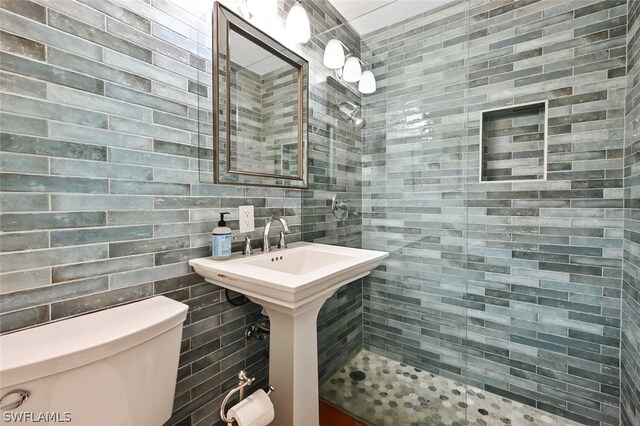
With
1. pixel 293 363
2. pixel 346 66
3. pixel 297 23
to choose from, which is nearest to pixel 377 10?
pixel 346 66

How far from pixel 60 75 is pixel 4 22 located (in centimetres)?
14

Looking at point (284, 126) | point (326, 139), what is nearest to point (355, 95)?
point (326, 139)

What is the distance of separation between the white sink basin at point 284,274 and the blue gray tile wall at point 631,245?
1245 millimetres

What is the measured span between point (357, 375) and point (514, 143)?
188 centimetres

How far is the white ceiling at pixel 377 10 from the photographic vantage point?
1.61 metres

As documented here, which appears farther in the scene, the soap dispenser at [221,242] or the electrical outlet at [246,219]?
the electrical outlet at [246,219]

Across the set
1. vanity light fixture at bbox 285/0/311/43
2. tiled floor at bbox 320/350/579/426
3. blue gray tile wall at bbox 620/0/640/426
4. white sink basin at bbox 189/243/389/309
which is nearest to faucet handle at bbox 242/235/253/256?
white sink basin at bbox 189/243/389/309

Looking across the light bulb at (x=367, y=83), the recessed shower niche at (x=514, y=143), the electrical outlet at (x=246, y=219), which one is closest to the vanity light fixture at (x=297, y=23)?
the light bulb at (x=367, y=83)

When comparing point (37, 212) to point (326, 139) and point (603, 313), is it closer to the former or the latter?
point (326, 139)

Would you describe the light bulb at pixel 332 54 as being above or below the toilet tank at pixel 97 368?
above

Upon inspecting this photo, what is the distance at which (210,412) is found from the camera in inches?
45.9

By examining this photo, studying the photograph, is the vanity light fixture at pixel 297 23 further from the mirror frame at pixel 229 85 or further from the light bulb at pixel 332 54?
the light bulb at pixel 332 54

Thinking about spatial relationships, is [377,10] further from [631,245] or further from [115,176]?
[631,245]

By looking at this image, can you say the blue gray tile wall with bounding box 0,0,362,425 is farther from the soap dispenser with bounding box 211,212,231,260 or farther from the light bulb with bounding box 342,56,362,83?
the light bulb with bounding box 342,56,362,83
